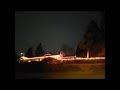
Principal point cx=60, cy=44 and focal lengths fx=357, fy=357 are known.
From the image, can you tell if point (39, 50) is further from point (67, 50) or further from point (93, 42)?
point (93, 42)

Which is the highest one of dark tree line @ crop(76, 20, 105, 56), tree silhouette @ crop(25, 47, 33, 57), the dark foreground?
dark tree line @ crop(76, 20, 105, 56)

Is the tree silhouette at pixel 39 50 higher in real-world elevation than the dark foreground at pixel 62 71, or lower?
higher

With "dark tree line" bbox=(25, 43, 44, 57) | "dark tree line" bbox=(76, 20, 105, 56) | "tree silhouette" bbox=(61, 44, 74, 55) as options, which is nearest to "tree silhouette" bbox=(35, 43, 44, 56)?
"dark tree line" bbox=(25, 43, 44, 57)

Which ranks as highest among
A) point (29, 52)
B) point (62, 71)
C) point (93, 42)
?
point (93, 42)

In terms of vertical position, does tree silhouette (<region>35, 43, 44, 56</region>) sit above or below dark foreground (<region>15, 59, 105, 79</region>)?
above

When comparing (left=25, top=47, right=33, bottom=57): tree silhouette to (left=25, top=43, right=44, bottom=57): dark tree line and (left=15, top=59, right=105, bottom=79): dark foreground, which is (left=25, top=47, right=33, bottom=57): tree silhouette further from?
(left=15, top=59, right=105, bottom=79): dark foreground

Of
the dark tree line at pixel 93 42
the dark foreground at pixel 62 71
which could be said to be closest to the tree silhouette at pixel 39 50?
the dark foreground at pixel 62 71

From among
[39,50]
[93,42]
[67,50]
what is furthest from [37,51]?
[93,42]

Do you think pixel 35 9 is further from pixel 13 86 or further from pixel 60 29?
pixel 13 86

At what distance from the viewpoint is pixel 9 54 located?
216 inches

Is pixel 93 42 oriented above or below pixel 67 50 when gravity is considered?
above

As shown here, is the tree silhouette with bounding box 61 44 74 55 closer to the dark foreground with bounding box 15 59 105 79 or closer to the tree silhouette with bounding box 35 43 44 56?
the dark foreground with bounding box 15 59 105 79

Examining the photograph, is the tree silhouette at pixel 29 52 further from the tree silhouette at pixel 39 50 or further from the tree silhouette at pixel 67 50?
the tree silhouette at pixel 67 50

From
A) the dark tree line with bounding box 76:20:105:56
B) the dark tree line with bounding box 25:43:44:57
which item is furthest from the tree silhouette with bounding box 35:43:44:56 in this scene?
the dark tree line with bounding box 76:20:105:56
